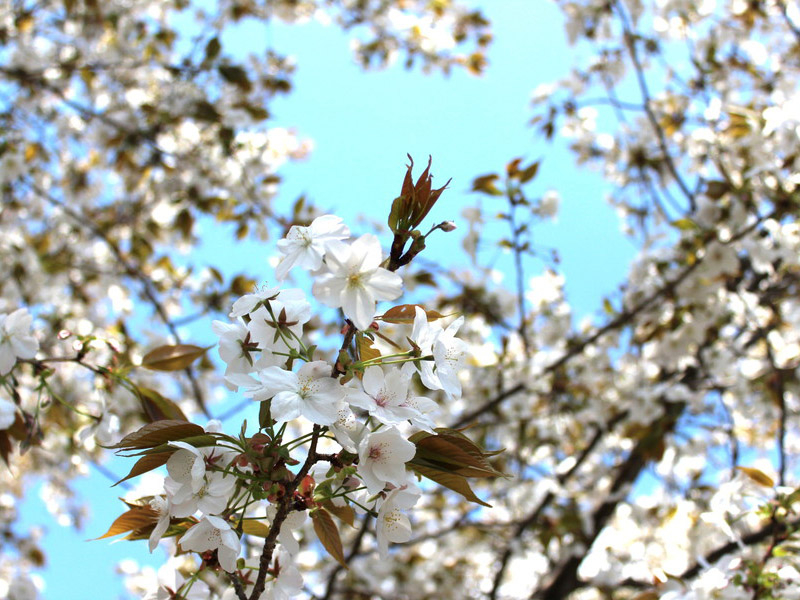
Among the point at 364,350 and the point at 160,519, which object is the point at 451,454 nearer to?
the point at 364,350

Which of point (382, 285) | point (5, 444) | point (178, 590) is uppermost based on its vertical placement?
point (5, 444)

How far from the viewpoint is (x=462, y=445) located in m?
0.75

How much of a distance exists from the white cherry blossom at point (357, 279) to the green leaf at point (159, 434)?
8.1 inches

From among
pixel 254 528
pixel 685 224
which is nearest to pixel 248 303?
pixel 254 528

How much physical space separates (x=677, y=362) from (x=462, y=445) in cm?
272

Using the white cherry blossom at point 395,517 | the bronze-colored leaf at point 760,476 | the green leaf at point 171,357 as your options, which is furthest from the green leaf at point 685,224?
the white cherry blossom at point 395,517

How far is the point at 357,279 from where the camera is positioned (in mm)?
748

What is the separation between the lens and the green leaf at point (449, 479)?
2.50ft

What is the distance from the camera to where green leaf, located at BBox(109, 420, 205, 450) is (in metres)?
0.70

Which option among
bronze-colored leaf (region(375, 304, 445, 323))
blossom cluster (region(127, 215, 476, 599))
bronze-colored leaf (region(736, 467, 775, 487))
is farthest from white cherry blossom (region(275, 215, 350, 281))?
bronze-colored leaf (region(736, 467, 775, 487))

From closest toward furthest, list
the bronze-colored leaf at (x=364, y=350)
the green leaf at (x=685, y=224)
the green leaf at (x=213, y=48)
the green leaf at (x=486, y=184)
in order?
the bronze-colored leaf at (x=364, y=350) < the green leaf at (x=486, y=184) < the green leaf at (x=685, y=224) < the green leaf at (x=213, y=48)

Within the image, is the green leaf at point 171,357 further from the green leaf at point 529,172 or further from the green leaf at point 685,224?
the green leaf at point 685,224

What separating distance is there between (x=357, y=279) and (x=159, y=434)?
0.28 m

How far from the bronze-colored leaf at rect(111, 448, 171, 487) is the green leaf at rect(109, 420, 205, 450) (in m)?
0.01
